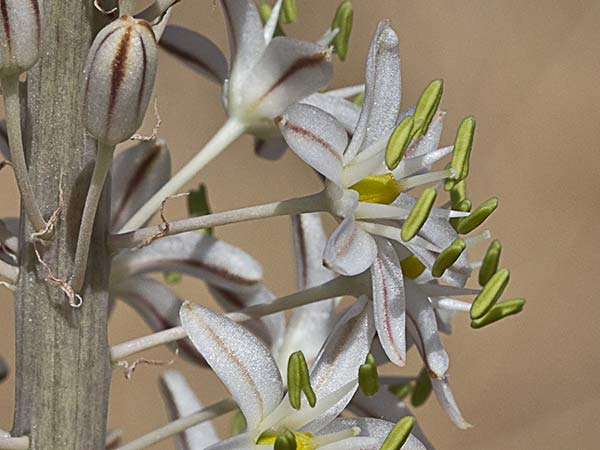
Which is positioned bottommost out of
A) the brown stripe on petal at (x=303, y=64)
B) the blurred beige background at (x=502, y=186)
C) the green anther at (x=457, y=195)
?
the blurred beige background at (x=502, y=186)

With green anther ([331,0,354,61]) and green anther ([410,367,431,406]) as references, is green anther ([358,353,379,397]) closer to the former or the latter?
green anther ([410,367,431,406])

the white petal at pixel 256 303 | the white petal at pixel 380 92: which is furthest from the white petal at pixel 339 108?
the white petal at pixel 256 303

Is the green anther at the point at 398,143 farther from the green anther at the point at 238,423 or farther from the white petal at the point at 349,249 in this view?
the green anther at the point at 238,423

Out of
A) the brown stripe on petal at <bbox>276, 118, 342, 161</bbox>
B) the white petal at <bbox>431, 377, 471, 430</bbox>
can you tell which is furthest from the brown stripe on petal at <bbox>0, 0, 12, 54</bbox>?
the white petal at <bbox>431, 377, 471, 430</bbox>

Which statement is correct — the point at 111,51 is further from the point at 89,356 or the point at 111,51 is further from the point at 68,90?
the point at 89,356

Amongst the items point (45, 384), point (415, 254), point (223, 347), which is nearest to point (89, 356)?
point (45, 384)

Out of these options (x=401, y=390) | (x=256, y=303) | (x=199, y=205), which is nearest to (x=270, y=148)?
(x=199, y=205)

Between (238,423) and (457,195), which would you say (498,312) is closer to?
(457,195)
